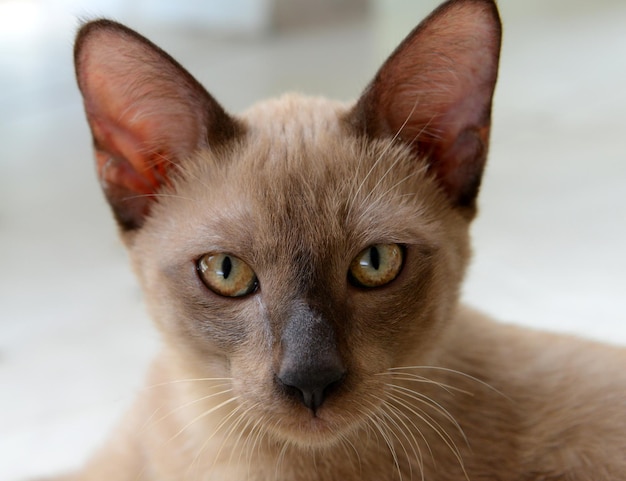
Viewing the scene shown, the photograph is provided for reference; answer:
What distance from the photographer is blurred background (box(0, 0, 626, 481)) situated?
1860 millimetres

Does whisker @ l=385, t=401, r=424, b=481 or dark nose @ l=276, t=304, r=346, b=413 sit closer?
dark nose @ l=276, t=304, r=346, b=413

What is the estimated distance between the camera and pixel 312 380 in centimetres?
102

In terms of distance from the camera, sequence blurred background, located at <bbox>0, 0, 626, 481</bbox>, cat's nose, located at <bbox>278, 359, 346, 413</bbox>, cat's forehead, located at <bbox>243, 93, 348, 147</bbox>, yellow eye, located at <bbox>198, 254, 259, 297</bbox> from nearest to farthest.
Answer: cat's nose, located at <bbox>278, 359, 346, 413</bbox>, yellow eye, located at <bbox>198, 254, 259, 297</bbox>, cat's forehead, located at <bbox>243, 93, 348, 147</bbox>, blurred background, located at <bbox>0, 0, 626, 481</bbox>

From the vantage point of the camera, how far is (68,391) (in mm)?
1842

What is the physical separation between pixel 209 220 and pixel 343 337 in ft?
0.84

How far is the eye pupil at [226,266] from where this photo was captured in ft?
3.71

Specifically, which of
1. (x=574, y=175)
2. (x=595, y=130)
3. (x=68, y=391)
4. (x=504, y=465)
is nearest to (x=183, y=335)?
(x=504, y=465)

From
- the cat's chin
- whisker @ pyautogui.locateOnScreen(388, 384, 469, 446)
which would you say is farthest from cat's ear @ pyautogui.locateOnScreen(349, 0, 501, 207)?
the cat's chin

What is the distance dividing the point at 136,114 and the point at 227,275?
289 mm

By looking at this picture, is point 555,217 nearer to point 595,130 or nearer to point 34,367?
point 595,130

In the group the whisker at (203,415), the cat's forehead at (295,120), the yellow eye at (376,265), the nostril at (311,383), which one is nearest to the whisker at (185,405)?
the whisker at (203,415)

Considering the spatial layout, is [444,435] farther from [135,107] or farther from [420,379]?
[135,107]

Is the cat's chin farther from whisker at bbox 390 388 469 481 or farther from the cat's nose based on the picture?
whisker at bbox 390 388 469 481

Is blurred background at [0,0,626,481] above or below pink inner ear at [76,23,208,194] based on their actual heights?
below
